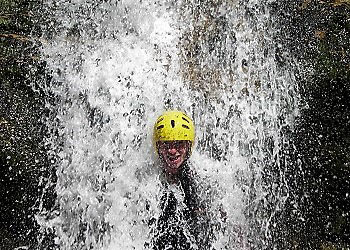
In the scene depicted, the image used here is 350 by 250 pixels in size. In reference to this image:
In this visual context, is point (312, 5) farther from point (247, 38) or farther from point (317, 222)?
point (317, 222)

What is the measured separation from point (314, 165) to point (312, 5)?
114 inches

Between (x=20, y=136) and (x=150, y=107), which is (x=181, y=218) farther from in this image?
(x=20, y=136)

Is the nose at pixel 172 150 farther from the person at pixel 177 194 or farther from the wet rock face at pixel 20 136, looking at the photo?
the wet rock face at pixel 20 136

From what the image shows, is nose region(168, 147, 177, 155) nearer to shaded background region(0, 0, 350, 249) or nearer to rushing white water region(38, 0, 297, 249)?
rushing white water region(38, 0, 297, 249)

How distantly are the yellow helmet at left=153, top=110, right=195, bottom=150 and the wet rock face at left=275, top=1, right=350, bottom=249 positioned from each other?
2.03m

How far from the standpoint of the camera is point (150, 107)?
744cm

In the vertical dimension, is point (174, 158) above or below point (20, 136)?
below

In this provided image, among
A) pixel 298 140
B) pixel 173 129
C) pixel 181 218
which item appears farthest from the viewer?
pixel 298 140

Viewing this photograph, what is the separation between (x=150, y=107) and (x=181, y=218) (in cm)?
239

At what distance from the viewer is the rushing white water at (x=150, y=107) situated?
6.51 metres

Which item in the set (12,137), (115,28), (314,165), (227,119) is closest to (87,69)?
(115,28)

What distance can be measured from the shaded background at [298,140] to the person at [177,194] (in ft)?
5.19

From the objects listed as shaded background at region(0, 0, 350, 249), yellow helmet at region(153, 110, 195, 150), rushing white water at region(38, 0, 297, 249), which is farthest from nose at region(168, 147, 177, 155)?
shaded background at region(0, 0, 350, 249)

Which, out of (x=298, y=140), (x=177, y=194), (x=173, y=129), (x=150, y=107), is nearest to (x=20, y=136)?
(x=150, y=107)
